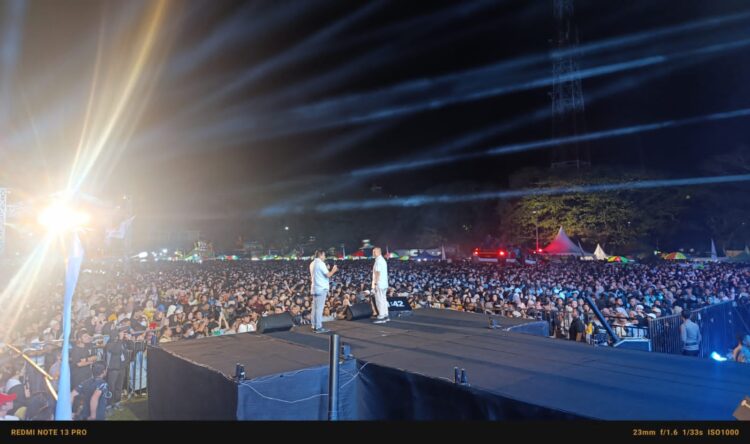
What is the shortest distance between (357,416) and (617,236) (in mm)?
35793

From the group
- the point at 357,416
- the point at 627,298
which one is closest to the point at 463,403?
the point at 357,416

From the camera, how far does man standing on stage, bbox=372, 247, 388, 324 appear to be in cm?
847

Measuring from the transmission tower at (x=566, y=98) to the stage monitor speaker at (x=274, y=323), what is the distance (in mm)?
37561

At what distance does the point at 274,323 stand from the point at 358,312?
220 centimetres

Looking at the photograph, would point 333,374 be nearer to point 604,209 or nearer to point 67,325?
point 67,325

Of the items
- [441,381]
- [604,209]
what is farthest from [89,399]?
[604,209]

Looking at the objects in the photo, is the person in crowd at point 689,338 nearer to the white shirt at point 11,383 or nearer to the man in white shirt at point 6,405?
the man in white shirt at point 6,405

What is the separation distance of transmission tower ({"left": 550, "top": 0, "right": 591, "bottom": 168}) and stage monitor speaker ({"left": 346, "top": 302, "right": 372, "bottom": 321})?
3550 centimetres

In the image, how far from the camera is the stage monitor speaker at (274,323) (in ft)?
25.4

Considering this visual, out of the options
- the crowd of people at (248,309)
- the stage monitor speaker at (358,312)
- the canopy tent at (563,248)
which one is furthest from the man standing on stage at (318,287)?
the canopy tent at (563,248)

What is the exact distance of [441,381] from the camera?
14.4 ft

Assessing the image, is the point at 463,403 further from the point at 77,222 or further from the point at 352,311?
the point at 352,311

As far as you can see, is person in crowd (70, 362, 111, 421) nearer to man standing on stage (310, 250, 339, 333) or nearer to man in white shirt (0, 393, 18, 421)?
man in white shirt (0, 393, 18, 421)

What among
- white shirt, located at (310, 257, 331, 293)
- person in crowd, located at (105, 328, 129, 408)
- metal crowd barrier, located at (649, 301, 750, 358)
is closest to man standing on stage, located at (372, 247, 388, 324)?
white shirt, located at (310, 257, 331, 293)
